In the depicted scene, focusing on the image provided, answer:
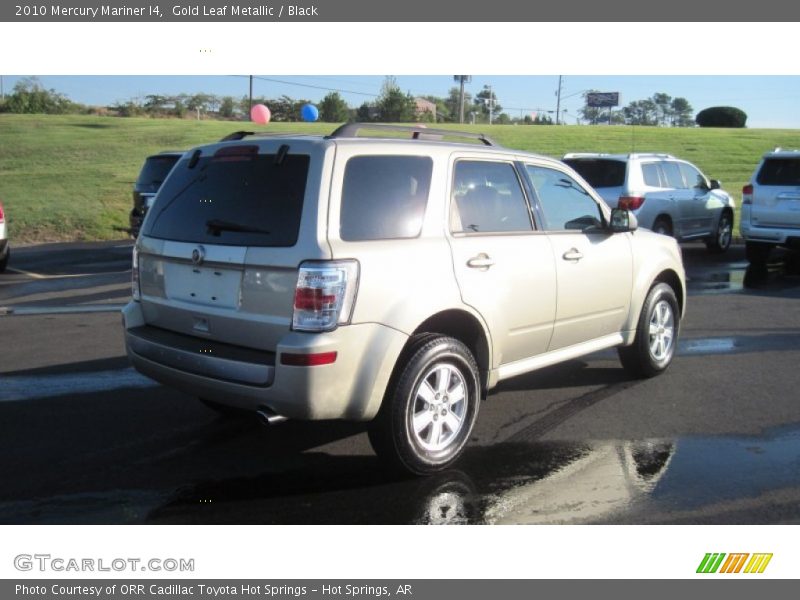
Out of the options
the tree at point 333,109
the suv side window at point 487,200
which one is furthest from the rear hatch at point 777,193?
the tree at point 333,109

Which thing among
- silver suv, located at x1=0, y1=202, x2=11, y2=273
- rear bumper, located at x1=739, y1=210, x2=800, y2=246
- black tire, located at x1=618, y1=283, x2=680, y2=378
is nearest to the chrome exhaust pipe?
black tire, located at x1=618, y1=283, x2=680, y2=378

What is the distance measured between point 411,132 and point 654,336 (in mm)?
2892

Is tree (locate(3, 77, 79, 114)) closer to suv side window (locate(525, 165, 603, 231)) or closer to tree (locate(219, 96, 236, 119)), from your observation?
tree (locate(219, 96, 236, 119))

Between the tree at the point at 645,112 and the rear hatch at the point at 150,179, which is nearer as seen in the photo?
the rear hatch at the point at 150,179

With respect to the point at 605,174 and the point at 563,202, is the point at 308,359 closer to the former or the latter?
the point at 563,202

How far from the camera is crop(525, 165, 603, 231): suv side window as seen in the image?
5.79 meters

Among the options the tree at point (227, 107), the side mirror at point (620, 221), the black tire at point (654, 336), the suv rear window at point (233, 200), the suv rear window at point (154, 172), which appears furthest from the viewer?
the tree at point (227, 107)

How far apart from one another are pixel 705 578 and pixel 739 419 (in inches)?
85.9

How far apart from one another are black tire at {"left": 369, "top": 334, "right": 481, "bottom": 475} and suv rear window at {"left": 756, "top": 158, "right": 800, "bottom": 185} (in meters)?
10.2

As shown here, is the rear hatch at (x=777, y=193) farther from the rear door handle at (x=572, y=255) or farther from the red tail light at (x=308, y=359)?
the red tail light at (x=308, y=359)

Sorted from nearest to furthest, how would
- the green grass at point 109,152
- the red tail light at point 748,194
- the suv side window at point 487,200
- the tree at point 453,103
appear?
the suv side window at point 487,200 → the red tail light at point 748,194 → the green grass at point 109,152 → the tree at point 453,103

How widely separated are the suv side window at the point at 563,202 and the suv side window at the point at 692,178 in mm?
9479

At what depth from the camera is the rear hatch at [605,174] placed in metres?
13.1
